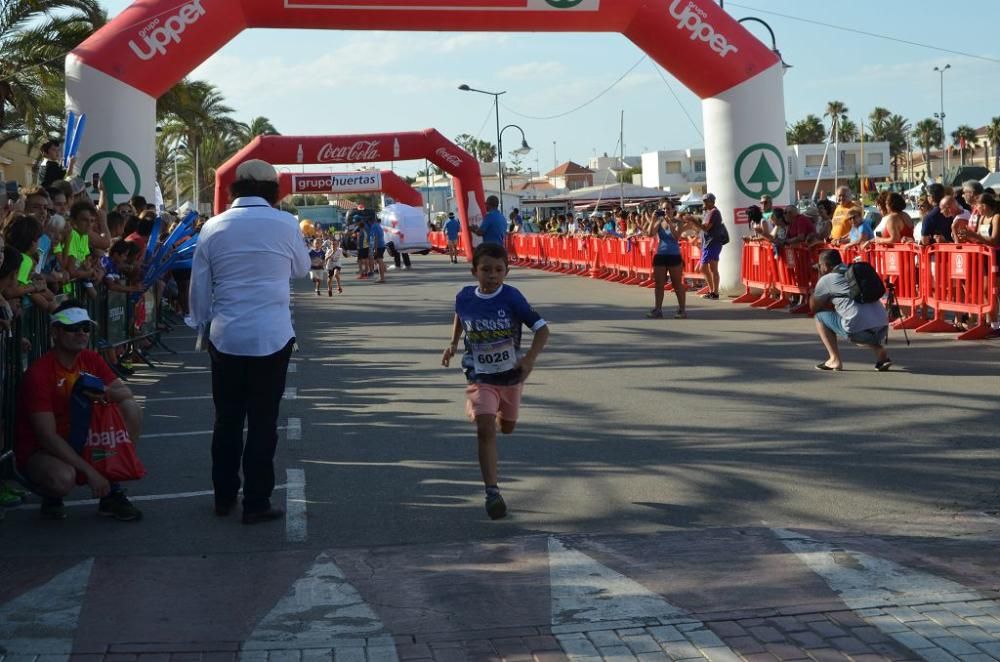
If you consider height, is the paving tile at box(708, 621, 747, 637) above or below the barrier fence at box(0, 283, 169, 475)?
below

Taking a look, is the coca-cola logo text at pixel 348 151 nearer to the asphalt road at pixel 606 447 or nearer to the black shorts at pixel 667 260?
the black shorts at pixel 667 260

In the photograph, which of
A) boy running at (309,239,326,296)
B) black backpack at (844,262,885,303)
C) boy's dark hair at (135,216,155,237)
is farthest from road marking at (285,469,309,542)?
boy running at (309,239,326,296)

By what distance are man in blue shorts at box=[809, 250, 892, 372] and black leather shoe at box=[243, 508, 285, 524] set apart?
6788mm

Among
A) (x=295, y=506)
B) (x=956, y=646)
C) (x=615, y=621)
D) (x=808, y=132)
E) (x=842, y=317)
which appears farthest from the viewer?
(x=808, y=132)

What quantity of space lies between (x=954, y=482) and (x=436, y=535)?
A: 9.81 feet

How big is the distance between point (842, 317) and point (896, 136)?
122756 millimetres

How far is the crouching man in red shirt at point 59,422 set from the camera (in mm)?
6879

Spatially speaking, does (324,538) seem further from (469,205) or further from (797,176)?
(797,176)

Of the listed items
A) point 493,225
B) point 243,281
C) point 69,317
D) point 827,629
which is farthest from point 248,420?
point 493,225

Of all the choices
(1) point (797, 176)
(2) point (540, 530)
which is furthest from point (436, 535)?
(1) point (797, 176)

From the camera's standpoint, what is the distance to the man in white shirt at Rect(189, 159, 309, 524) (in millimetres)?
6875

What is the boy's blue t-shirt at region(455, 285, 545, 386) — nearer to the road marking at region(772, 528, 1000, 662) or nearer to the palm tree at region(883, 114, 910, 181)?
the road marking at region(772, 528, 1000, 662)

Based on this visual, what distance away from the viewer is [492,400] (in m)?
6.91

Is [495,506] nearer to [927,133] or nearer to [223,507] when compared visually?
[223,507]
